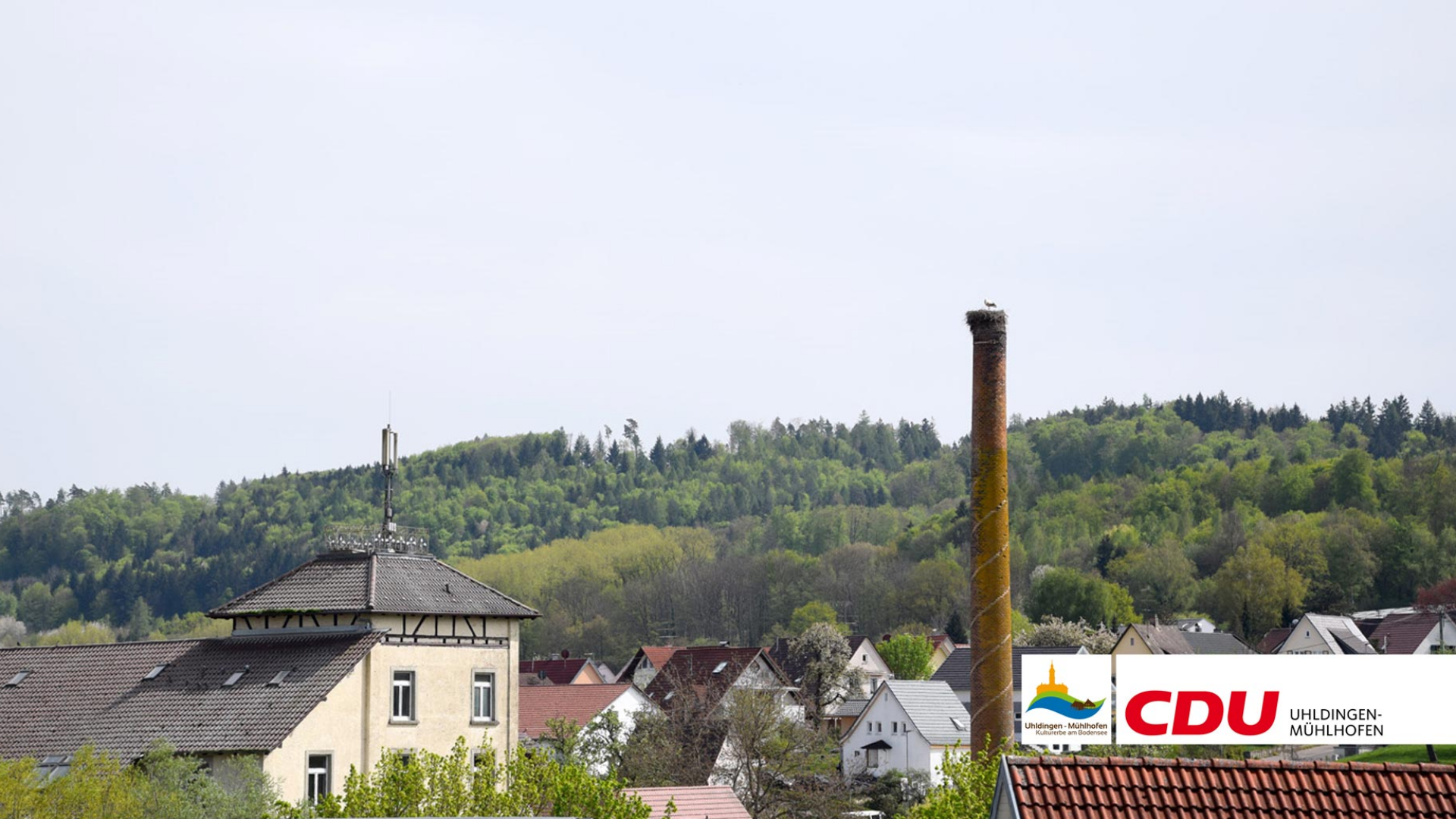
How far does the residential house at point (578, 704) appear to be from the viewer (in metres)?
80.9

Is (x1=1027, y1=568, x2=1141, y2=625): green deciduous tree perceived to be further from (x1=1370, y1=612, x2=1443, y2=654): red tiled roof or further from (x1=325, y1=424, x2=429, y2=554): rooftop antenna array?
(x1=325, y1=424, x2=429, y2=554): rooftop antenna array

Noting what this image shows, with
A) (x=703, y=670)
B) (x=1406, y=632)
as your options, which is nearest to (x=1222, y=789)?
(x=703, y=670)

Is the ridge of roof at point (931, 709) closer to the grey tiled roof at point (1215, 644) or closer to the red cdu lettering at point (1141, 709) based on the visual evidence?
the grey tiled roof at point (1215, 644)

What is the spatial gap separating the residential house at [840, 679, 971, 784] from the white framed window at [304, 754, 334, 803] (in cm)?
4769

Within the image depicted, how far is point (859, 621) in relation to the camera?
534 feet

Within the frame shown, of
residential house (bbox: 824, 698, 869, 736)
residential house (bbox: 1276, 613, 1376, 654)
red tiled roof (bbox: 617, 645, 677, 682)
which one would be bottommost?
residential house (bbox: 824, 698, 869, 736)

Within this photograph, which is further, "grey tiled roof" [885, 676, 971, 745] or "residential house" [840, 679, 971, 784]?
"grey tiled roof" [885, 676, 971, 745]

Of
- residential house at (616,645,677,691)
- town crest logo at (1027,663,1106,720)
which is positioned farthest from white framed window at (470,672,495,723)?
residential house at (616,645,677,691)

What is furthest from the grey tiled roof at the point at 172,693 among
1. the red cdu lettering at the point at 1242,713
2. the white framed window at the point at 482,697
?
the red cdu lettering at the point at 1242,713

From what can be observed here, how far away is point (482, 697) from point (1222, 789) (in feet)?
98.6

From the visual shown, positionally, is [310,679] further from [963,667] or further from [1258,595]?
[1258,595]

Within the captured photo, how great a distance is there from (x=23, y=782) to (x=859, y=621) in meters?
134

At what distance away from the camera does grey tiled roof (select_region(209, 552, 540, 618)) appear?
139 ft

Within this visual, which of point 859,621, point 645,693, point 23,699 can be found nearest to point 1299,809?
point 23,699
